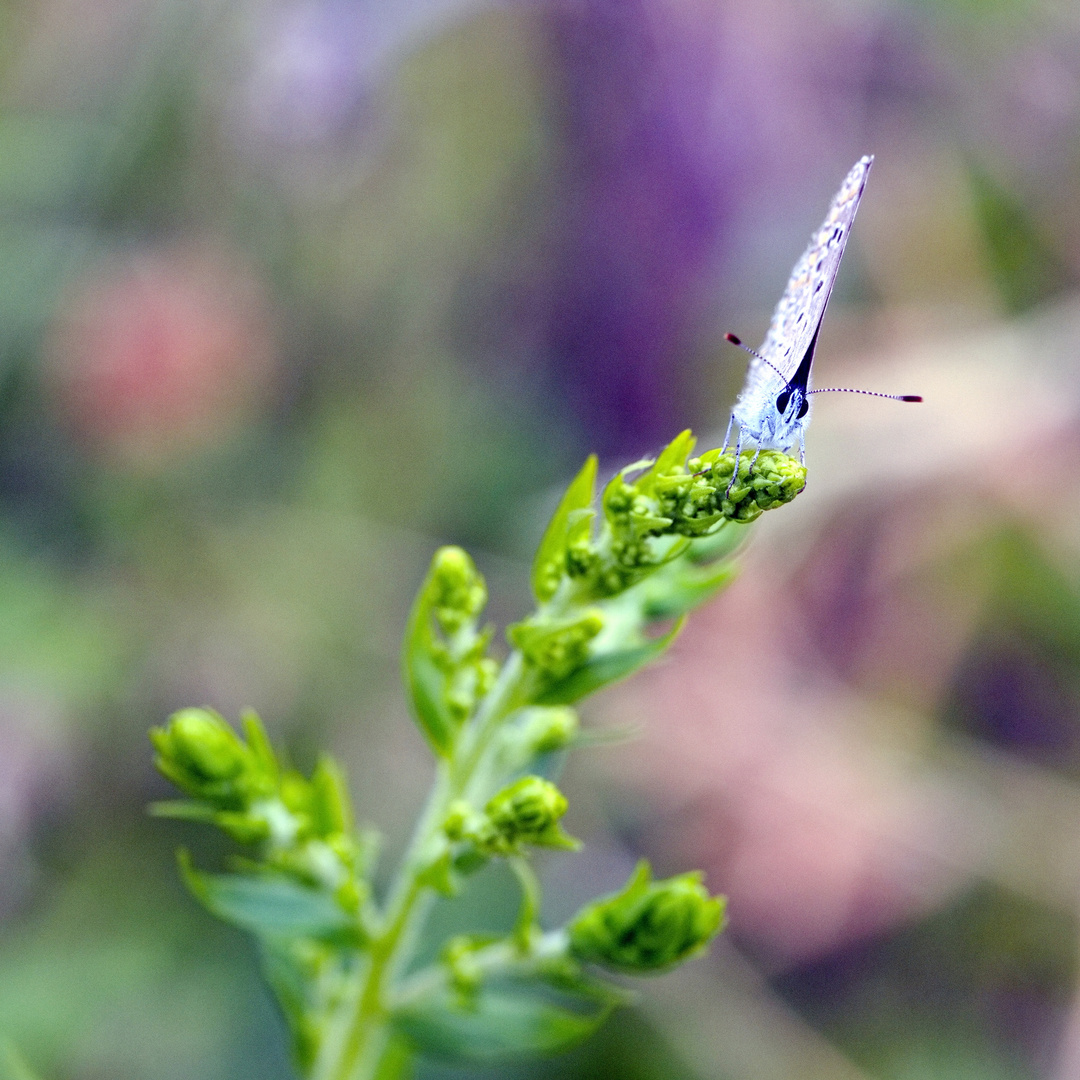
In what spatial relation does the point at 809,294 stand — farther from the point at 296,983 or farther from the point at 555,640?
the point at 296,983

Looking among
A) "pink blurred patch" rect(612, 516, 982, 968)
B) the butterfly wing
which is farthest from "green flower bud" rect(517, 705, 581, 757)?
"pink blurred patch" rect(612, 516, 982, 968)

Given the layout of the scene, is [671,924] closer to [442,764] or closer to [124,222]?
[442,764]

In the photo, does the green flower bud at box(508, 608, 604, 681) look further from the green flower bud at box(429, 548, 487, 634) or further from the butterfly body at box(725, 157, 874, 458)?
the butterfly body at box(725, 157, 874, 458)

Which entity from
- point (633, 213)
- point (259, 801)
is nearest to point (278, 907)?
point (259, 801)

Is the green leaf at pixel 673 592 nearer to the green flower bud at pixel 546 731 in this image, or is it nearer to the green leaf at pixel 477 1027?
the green flower bud at pixel 546 731

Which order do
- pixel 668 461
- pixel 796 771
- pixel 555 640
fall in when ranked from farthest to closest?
pixel 796 771, pixel 555 640, pixel 668 461

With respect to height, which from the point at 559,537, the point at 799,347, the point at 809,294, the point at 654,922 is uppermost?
the point at 809,294

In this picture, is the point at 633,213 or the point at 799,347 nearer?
the point at 799,347
